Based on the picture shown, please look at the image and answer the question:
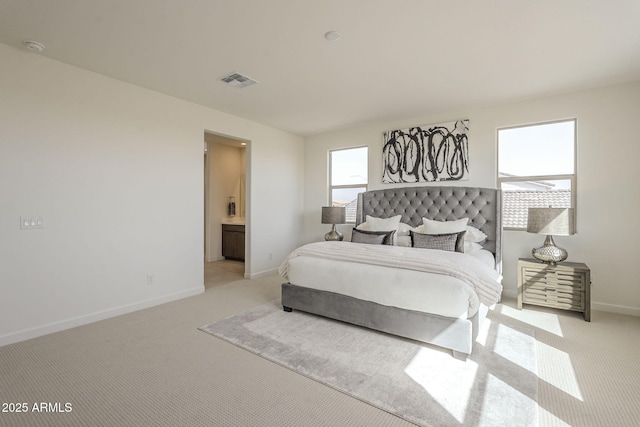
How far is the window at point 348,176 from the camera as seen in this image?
5.49 m

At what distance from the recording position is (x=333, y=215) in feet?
17.3

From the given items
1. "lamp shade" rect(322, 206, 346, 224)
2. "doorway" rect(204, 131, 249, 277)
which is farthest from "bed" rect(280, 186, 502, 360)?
"doorway" rect(204, 131, 249, 277)

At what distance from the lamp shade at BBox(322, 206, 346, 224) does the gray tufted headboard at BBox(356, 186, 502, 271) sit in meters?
0.30

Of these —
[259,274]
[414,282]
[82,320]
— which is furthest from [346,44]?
[259,274]

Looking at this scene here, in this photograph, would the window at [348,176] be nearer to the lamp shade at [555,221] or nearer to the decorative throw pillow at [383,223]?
the decorative throw pillow at [383,223]

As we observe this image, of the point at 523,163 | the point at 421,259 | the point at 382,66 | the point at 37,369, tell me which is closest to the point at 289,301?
the point at 421,259

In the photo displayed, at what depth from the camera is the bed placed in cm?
247

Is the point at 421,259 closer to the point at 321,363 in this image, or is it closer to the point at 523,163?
the point at 321,363

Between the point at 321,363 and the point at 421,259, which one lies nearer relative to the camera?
the point at 321,363

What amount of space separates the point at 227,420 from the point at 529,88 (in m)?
4.45

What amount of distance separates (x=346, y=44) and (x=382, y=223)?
8.71 feet

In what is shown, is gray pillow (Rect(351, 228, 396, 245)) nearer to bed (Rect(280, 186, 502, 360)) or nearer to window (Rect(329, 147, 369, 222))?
bed (Rect(280, 186, 502, 360))

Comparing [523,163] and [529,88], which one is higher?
[529,88]

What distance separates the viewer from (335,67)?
313cm
